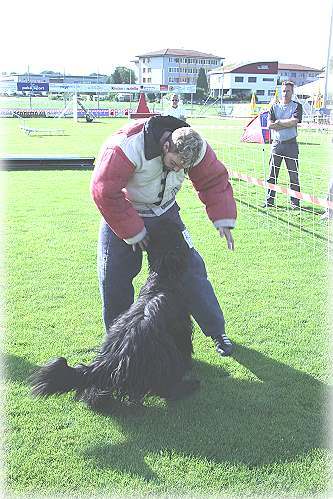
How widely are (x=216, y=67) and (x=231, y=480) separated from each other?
49.9m

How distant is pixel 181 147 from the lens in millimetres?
2637

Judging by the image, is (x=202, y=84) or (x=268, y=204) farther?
(x=202, y=84)

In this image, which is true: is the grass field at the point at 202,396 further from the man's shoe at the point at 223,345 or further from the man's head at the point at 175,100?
the man's head at the point at 175,100

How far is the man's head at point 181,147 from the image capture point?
2.64 m

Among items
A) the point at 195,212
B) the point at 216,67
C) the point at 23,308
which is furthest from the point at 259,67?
the point at 23,308

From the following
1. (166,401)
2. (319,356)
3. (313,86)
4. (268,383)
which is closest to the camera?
(166,401)

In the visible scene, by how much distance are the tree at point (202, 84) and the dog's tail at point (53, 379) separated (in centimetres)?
4765

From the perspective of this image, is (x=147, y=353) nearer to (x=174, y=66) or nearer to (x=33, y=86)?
(x=174, y=66)

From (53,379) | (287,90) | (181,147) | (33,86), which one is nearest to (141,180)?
(181,147)

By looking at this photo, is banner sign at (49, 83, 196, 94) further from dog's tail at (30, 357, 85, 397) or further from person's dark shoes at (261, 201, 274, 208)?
dog's tail at (30, 357, 85, 397)

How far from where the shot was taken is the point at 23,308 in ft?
14.0

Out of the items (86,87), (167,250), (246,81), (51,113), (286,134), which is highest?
(246,81)

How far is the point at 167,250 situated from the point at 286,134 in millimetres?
5416

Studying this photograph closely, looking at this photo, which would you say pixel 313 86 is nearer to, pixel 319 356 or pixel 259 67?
pixel 259 67
